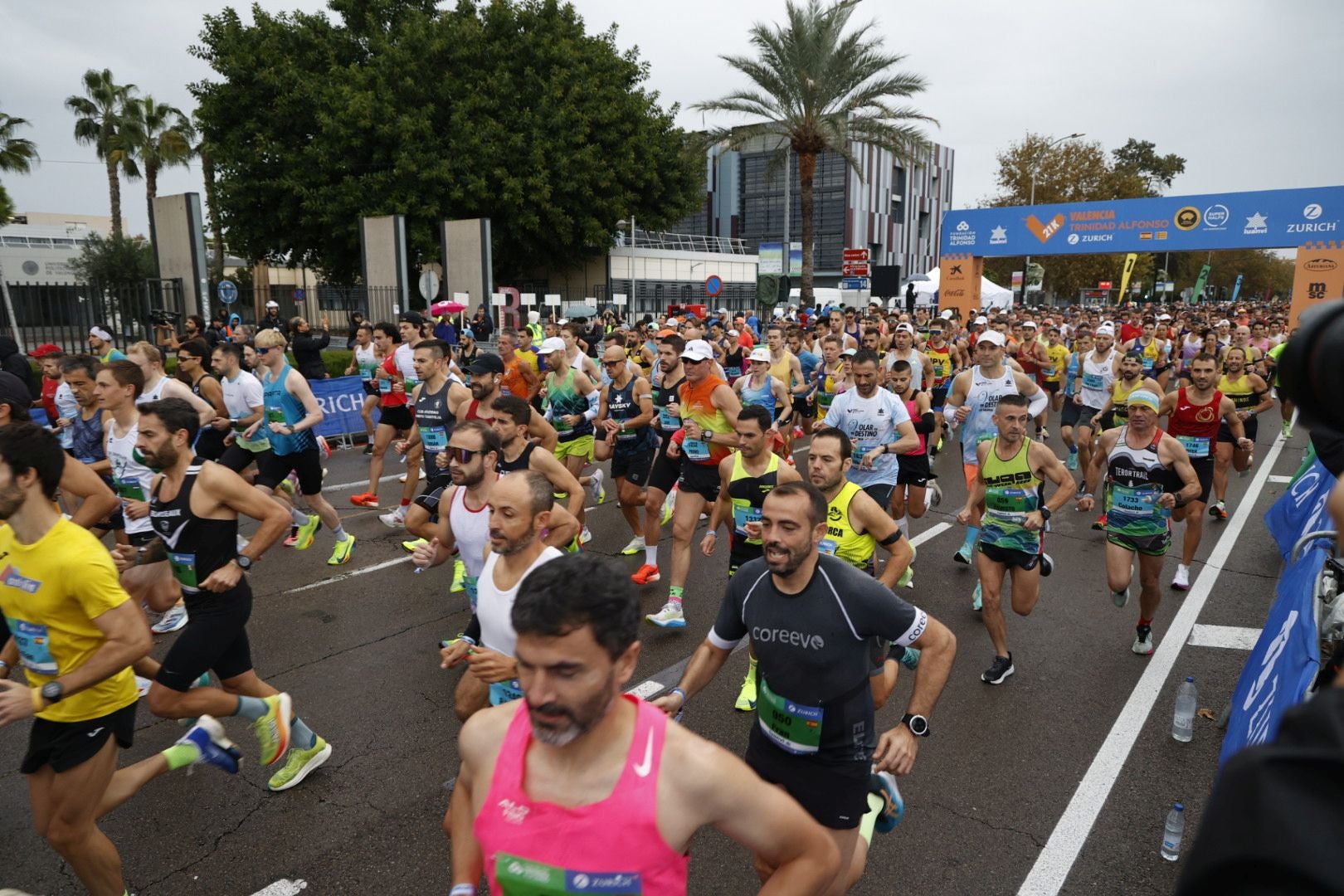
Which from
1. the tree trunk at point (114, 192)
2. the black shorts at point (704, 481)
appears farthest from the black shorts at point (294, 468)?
the tree trunk at point (114, 192)

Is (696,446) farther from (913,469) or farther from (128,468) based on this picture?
(128,468)

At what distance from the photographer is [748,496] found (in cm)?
548

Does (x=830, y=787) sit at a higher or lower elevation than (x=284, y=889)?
higher

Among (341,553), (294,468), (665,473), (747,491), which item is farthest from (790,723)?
(294,468)

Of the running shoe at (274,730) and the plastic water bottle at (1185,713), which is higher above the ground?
the running shoe at (274,730)

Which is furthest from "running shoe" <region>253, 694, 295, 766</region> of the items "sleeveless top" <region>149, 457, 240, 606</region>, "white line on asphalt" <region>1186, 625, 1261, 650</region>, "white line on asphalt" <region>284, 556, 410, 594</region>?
"white line on asphalt" <region>1186, 625, 1261, 650</region>

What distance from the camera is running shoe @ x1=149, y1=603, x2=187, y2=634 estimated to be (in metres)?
6.34

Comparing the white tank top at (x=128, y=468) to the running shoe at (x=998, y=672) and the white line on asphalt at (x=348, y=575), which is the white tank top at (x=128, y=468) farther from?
the running shoe at (x=998, y=672)

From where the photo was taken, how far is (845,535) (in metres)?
4.79

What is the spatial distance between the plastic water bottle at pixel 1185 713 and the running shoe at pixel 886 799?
232cm

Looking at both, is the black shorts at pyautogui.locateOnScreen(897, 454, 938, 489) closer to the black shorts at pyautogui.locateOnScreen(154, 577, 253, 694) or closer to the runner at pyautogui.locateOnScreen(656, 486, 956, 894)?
A: the runner at pyautogui.locateOnScreen(656, 486, 956, 894)

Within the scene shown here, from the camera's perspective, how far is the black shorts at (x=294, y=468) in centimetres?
810

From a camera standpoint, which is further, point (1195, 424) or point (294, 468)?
point (1195, 424)

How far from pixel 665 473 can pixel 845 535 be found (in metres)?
3.01
